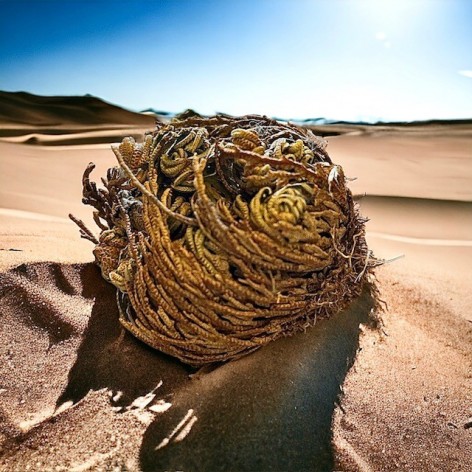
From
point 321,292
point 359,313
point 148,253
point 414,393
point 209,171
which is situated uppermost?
point 209,171

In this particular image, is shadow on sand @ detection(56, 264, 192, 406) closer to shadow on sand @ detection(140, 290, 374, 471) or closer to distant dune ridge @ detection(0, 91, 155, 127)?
shadow on sand @ detection(140, 290, 374, 471)

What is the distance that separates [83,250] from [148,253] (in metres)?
1.09

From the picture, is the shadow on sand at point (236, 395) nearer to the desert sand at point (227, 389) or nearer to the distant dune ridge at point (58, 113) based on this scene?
the desert sand at point (227, 389)

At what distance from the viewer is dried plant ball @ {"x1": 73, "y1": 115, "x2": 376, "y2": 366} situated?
0.96 m

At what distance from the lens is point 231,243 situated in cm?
94

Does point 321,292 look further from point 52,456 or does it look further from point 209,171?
point 52,456

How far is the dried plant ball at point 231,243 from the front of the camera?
0.96 m

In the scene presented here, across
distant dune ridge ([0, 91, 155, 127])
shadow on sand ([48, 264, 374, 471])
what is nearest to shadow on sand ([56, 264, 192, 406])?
shadow on sand ([48, 264, 374, 471])

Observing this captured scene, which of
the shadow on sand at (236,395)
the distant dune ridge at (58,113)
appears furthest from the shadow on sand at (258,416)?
the distant dune ridge at (58,113)

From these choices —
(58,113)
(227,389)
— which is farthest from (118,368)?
(58,113)

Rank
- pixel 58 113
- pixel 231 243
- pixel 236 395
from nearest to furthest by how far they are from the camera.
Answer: pixel 231 243 < pixel 236 395 < pixel 58 113

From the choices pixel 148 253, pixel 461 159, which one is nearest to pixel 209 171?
pixel 148 253

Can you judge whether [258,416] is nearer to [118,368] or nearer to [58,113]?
[118,368]

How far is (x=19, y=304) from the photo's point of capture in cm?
137
